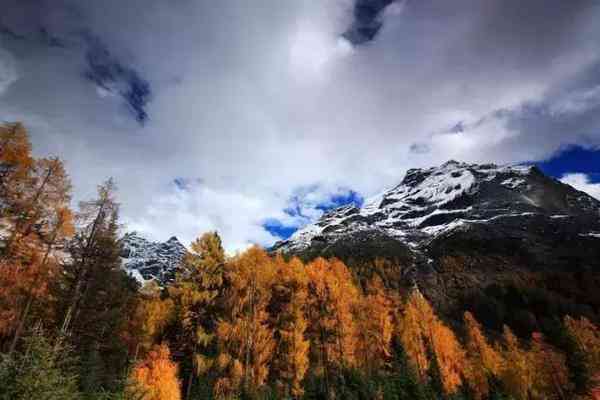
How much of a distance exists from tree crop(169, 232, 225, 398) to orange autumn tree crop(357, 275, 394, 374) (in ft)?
60.9

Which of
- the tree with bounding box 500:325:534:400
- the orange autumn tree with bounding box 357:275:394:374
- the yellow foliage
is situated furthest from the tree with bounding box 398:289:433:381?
the tree with bounding box 500:325:534:400

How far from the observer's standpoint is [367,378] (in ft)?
89.8

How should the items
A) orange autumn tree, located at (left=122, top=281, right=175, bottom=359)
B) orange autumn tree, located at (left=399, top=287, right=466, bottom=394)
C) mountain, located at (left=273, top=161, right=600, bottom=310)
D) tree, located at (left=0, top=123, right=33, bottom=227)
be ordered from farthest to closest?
mountain, located at (left=273, top=161, right=600, bottom=310) < orange autumn tree, located at (left=399, top=287, right=466, bottom=394) < orange autumn tree, located at (left=122, top=281, right=175, bottom=359) < tree, located at (left=0, top=123, right=33, bottom=227)

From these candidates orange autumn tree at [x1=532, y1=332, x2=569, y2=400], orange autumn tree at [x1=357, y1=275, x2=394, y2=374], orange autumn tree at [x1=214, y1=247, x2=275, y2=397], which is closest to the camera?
orange autumn tree at [x1=214, y1=247, x2=275, y2=397]

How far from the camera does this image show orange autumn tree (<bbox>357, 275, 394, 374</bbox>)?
1282 inches

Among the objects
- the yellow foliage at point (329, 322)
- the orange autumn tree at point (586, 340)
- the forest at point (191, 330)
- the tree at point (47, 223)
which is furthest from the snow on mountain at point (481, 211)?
the tree at point (47, 223)

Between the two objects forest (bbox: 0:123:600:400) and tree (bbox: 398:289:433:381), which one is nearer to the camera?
forest (bbox: 0:123:600:400)

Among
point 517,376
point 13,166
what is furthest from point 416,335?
point 13,166

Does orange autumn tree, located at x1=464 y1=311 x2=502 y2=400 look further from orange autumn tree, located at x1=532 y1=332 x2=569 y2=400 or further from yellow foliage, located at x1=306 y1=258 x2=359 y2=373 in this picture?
yellow foliage, located at x1=306 y1=258 x2=359 y2=373

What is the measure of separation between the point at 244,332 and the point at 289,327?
170 inches

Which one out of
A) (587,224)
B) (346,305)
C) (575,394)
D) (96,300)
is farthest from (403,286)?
(587,224)

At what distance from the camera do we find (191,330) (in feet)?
58.5

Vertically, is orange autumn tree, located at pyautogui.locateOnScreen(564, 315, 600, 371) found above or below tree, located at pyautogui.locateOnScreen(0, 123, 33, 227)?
below

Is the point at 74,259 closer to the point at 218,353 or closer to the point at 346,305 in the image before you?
the point at 218,353
